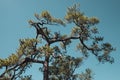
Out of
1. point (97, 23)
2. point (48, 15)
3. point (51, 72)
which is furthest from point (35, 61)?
point (97, 23)

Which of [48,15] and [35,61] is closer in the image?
[35,61]

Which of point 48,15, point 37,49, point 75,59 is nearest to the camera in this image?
point 37,49

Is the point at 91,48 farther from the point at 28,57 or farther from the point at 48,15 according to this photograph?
the point at 28,57

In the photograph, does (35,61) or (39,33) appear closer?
(35,61)

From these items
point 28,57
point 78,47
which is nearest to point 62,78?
point 78,47

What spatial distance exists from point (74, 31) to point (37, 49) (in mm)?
6646

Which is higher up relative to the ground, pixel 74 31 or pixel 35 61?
pixel 74 31

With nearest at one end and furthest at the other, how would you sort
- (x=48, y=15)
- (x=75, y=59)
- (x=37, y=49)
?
(x=37, y=49), (x=48, y=15), (x=75, y=59)

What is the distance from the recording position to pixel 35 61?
27.7 metres

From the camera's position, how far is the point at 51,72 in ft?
101

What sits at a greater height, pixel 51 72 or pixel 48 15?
pixel 48 15

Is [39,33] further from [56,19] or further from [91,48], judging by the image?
[91,48]

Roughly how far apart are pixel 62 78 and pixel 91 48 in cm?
455

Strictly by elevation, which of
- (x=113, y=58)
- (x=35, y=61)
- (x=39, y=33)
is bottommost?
(x=35, y=61)
